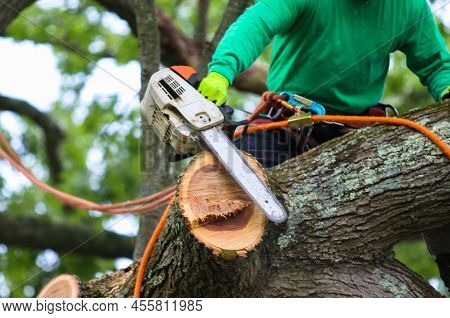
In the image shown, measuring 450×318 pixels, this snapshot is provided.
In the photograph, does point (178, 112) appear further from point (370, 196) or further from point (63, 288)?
point (63, 288)

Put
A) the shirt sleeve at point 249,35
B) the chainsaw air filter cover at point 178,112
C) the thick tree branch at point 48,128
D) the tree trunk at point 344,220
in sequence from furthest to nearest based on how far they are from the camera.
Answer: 1. the thick tree branch at point 48,128
2. the shirt sleeve at point 249,35
3. the chainsaw air filter cover at point 178,112
4. the tree trunk at point 344,220

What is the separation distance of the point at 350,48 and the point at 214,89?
90 centimetres

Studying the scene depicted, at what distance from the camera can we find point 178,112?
9.23 ft

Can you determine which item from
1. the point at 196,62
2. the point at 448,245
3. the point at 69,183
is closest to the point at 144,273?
the point at 448,245

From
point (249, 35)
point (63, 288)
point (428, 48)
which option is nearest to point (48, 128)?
point (63, 288)

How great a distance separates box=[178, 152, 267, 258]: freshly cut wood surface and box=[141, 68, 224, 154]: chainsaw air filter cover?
14 centimetres

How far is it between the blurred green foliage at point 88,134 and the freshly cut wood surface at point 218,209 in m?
2.94

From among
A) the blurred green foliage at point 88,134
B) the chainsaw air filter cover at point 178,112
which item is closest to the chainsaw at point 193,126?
the chainsaw air filter cover at point 178,112

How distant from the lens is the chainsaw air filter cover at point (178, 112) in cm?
275

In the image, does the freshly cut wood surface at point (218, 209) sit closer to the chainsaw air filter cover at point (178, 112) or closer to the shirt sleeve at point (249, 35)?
the chainsaw air filter cover at point (178, 112)

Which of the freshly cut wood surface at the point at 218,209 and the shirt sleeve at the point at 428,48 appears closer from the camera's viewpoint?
the freshly cut wood surface at the point at 218,209

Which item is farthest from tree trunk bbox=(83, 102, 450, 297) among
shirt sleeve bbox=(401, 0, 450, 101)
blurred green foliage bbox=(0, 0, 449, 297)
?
blurred green foliage bbox=(0, 0, 449, 297)

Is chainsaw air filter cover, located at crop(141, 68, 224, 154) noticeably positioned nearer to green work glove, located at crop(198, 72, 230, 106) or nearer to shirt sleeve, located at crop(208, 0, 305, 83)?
green work glove, located at crop(198, 72, 230, 106)

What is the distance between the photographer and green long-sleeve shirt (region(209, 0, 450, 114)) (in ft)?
11.1
